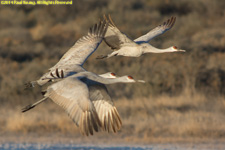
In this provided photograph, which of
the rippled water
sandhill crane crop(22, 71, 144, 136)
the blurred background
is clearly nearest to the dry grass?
the blurred background

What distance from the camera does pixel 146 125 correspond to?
1561 centimetres

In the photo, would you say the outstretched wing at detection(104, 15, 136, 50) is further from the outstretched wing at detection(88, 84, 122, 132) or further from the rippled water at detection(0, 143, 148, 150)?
the rippled water at detection(0, 143, 148, 150)

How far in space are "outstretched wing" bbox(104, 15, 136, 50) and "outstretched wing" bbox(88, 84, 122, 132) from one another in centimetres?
147

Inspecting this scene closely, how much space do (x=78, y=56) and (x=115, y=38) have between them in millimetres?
923

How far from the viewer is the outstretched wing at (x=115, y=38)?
442 inches

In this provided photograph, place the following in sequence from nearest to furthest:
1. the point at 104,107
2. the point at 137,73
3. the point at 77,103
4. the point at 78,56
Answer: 1. the point at 77,103
2. the point at 104,107
3. the point at 78,56
4. the point at 137,73

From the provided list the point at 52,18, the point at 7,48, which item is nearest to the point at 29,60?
the point at 7,48

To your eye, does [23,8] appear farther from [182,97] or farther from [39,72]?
[182,97]

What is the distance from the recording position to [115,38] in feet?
37.4

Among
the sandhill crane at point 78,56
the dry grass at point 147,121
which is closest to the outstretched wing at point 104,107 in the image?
the sandhill crane at point 78,56

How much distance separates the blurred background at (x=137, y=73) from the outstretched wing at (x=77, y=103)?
624cm

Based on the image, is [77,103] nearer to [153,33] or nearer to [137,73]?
[153,33]

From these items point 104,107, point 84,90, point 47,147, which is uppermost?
point 84,90

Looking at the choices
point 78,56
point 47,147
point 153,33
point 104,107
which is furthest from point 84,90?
point 47,147
